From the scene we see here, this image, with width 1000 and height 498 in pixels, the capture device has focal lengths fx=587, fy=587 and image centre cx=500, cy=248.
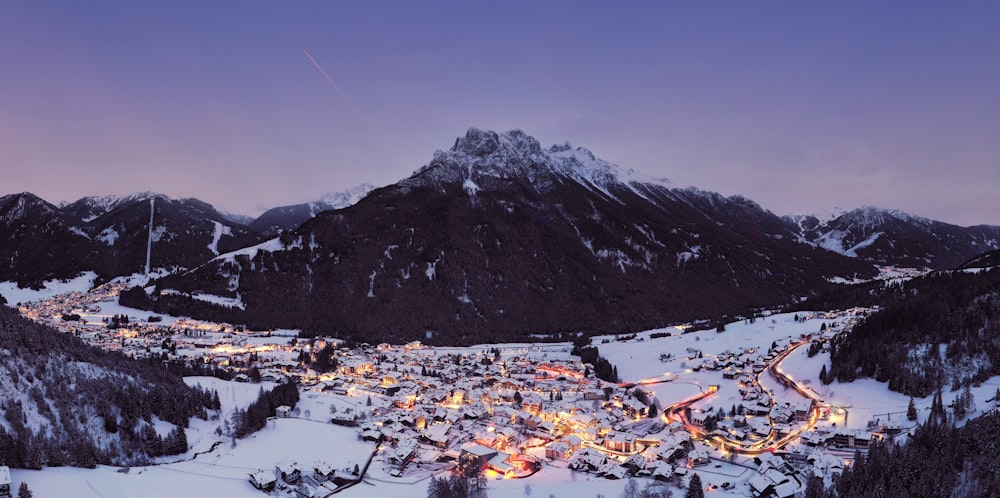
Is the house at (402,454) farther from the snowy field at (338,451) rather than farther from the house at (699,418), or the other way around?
the house at (699,418)

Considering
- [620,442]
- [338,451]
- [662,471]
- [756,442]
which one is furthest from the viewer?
[620,442]

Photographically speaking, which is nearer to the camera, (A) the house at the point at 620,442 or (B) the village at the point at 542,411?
(B) the village at the point at 542,411

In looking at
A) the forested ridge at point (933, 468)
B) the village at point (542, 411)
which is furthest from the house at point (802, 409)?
the forested ridge at point (933, 468)

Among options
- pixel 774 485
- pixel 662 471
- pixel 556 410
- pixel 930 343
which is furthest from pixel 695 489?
pixel 930 343

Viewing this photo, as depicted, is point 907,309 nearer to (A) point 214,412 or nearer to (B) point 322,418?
(B) point 322,418

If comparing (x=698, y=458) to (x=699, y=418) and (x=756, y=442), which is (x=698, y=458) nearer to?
(x=756, y=442)

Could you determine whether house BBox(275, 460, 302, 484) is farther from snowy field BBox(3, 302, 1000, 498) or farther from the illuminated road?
the illuminated road

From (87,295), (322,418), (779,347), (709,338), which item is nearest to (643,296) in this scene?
(709,338)

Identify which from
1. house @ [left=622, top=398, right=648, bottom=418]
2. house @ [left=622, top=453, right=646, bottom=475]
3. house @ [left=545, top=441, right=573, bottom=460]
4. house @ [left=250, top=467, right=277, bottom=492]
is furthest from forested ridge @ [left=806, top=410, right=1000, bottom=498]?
house @ [left=250, top=467, right=277, bottom=492]
